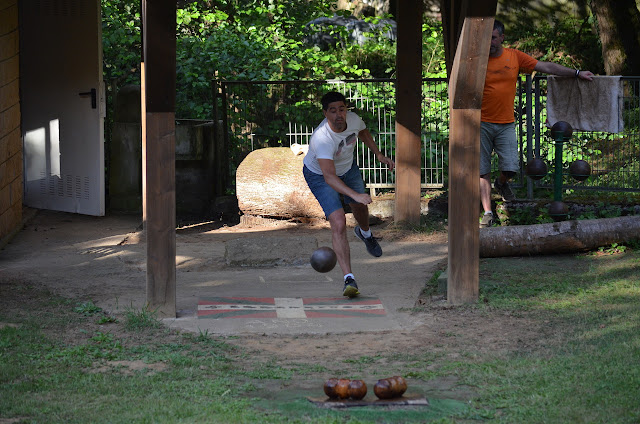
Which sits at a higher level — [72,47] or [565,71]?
[72,47]

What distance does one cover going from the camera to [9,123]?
10.3m

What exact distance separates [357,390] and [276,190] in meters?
7.30

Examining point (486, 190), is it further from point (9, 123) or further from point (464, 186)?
point (9, 123)

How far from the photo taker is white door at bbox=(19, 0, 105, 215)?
449 inches

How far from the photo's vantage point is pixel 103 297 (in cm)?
715

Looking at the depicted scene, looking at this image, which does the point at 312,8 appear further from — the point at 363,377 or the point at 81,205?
the point at 363,377

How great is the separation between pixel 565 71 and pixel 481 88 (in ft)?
9.10

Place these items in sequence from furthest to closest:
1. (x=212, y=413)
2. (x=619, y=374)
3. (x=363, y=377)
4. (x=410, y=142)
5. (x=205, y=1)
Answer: (x=205, y=1)
(x=410, y=142)
(x=363, y=377)
(x=619, y=374)
(x=212, y=413)

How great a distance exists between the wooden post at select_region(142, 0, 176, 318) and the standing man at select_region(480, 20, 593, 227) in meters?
3.72

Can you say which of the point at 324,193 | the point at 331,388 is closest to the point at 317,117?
the point at 324,193

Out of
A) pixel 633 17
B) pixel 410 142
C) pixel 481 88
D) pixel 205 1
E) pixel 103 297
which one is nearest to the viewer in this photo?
pixel 481 88

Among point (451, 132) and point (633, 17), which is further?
point (633, 17)

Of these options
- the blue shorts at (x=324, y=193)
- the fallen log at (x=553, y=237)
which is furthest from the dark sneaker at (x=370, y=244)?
the fallen log at (x=553, y=237)

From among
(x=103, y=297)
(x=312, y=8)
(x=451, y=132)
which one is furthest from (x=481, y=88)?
(x=312, y=8)
